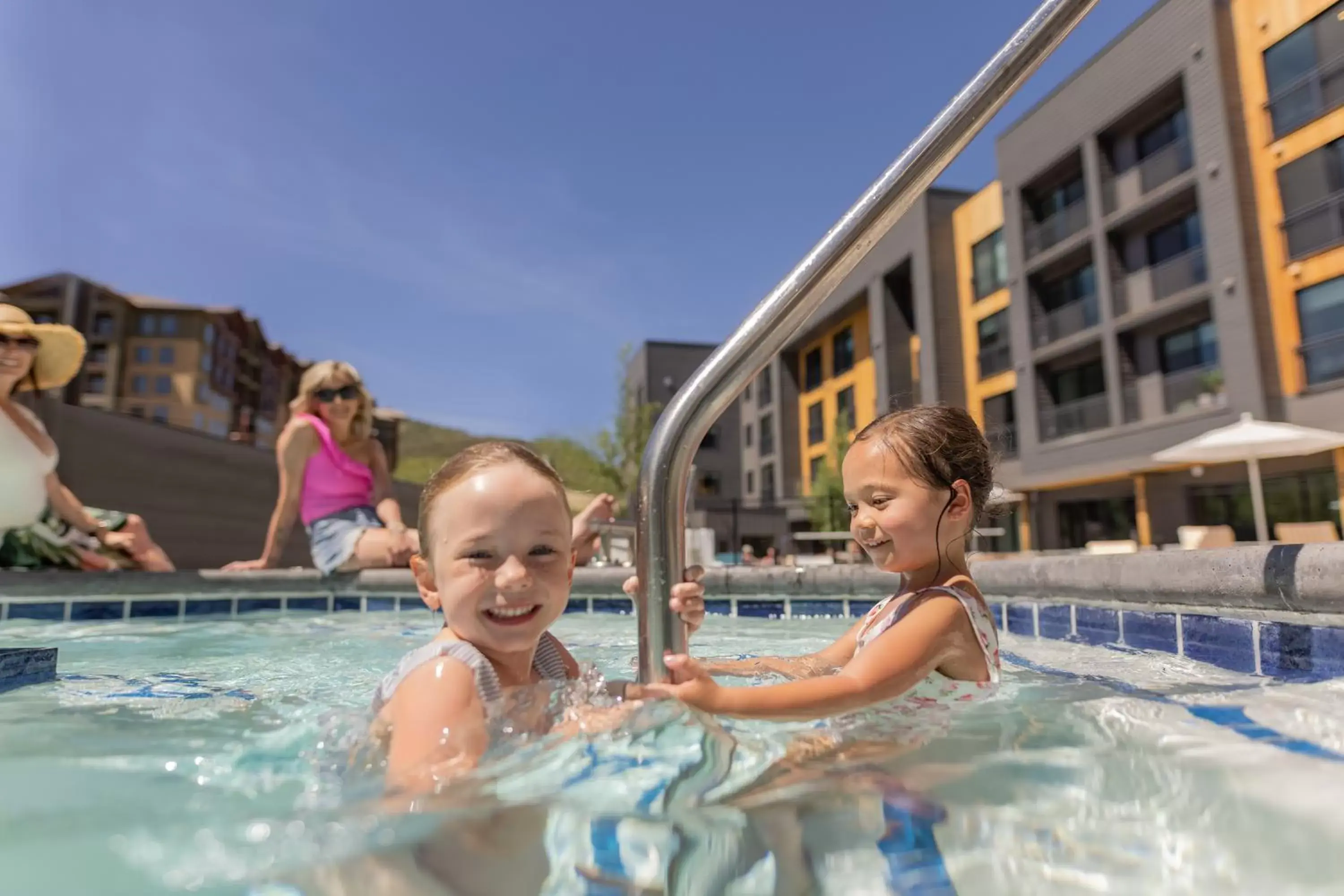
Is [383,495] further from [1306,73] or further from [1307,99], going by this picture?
[1306,73]

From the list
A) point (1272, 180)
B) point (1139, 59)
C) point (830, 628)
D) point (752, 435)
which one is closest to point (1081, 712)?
point (830, 628)

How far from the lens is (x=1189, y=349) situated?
1819 cm

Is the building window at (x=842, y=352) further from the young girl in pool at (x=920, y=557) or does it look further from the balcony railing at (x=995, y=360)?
the young girl in pool at (x=920, y=557)

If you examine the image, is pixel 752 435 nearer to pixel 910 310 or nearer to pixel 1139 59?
pixel 910 310

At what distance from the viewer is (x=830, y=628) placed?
4586mm

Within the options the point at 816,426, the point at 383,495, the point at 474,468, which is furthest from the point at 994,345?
the point at 474,468

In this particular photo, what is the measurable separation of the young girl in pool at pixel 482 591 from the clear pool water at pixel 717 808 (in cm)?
12

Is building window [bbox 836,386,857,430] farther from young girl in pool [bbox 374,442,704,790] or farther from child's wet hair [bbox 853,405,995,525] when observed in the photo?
young girl in pool [bbox 374,442,704,790]

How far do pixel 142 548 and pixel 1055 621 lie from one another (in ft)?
18.4

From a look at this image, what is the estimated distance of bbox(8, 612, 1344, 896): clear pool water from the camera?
1.01 meters

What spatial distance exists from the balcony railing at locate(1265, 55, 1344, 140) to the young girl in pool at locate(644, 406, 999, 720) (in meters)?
17.8

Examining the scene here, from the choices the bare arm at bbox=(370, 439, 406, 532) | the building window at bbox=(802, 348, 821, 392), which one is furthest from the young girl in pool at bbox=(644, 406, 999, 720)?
the building window at bbox=(802, 348, 821, 392)

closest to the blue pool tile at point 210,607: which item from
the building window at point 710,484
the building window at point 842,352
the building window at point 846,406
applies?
the building window at point 846,406

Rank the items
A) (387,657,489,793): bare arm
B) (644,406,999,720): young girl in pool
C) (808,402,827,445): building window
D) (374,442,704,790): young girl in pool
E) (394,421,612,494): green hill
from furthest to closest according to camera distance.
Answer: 1. (808,402,827,445): building window
2. (394,421,612,494): green hill
3. (644,406,999,720): young girl in pool
4. (374,442,704,790): young girl in pool
5. (387,657,489,793): bare arm
